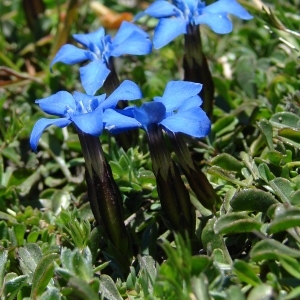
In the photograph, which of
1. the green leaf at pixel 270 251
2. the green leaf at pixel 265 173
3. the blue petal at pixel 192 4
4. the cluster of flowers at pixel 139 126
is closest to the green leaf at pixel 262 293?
the green leaf at pixel 270 251

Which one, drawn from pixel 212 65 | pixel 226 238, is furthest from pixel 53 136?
pixel 226 238

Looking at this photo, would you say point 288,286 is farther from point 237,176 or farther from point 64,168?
point 64,168

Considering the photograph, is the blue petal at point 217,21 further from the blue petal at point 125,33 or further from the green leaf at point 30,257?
the green leaf at point 30,257

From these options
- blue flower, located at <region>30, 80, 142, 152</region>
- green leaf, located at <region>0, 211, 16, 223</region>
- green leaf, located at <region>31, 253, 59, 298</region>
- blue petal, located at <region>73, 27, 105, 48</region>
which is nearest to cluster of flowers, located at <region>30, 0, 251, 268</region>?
blue flower, located at <region>30, 80, 142, 152</region>

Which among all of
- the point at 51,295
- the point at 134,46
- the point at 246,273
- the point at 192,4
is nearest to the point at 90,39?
the point at 134,46

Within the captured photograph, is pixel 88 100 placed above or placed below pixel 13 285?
above

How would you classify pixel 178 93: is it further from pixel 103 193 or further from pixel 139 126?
pixel 103 193

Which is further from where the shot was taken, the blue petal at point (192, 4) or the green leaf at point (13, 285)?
the blue petal at point (192, 4)
